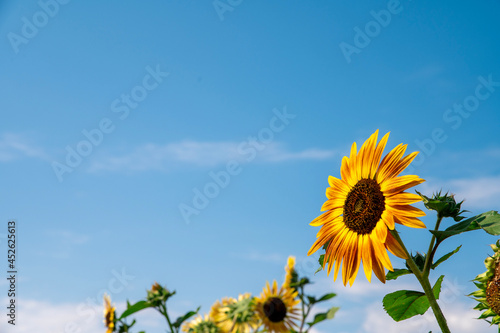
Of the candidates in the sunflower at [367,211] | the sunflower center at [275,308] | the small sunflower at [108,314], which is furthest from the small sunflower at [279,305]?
the sunflower at [367,211]

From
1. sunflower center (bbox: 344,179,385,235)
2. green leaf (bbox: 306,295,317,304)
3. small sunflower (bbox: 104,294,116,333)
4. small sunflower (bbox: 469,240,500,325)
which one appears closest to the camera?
small sunflower (bbox: 469,240,500,325)

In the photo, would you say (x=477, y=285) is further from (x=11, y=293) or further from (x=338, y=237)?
(x=11, y=293)

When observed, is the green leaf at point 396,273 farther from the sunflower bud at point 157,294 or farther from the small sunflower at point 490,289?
the sunflower bud at point 157,294

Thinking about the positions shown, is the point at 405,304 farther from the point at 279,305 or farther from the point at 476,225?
the point at 279,305

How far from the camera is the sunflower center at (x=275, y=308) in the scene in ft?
20.8

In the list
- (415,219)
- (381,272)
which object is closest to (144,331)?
(381,272)

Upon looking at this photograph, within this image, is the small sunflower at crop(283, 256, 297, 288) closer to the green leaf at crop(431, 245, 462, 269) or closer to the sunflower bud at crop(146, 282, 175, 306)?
the sunflower bud at crop(146, 282, 175, 306)

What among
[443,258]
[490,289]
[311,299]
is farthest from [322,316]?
→ [490,289]

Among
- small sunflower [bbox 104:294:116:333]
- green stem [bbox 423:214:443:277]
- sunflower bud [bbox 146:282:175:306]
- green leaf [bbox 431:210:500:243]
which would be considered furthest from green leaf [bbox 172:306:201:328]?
green leaf [bbox 431:210:500:243]

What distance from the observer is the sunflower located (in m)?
2.66

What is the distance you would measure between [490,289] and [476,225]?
29 centimetres

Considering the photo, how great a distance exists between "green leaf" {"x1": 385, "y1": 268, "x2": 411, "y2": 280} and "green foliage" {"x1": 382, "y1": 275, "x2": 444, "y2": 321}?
78 mm

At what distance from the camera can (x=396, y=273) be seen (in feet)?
8.57

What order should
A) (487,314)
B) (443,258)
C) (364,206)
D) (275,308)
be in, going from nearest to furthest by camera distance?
(487,314) → (443,258) → (364,206) → (275,308)
